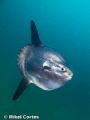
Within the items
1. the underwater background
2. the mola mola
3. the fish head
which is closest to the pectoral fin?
the mola mola

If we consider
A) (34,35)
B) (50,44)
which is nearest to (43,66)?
(34,35)

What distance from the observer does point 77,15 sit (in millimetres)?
4121

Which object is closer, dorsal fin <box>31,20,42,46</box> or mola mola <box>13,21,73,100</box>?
mola mola <box>13,21,73,100</box>

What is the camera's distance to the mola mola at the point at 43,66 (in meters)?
2.07

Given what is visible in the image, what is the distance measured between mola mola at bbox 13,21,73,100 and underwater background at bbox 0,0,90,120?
1.36m

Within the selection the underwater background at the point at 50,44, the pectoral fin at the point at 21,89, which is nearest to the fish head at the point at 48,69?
the pectoral fin at the point at 21,89

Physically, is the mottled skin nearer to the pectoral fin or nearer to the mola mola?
the mola mola

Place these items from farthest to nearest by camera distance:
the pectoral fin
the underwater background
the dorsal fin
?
the underwater background
the pectoral fin
the dorsal fin

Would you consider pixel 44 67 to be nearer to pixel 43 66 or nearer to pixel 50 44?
pixel 43 66

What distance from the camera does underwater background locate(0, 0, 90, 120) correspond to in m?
3.85

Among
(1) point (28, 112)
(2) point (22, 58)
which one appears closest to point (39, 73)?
(2) point (22, 58)

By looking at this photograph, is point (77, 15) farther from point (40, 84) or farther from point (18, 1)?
point (40, 84)

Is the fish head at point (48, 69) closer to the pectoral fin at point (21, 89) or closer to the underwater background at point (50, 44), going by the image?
the pectoral fin at point (21, 89)

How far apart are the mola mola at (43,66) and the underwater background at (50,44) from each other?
4.45 ft
